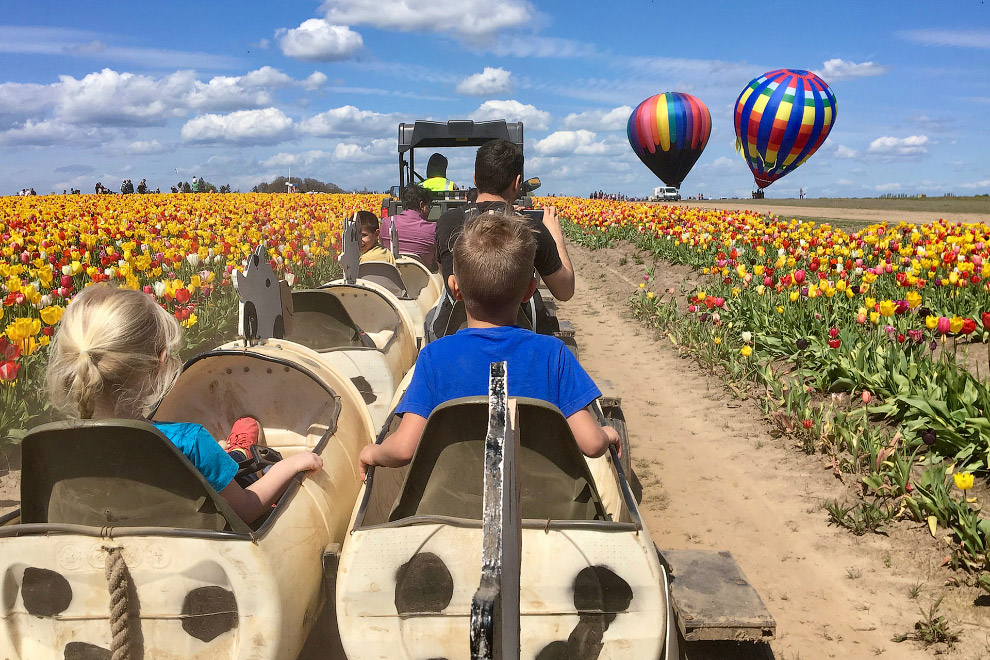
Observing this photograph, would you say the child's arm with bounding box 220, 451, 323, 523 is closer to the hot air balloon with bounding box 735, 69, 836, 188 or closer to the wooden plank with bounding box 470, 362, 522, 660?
the wooden plank with bounding box 470, 362, 522, 660

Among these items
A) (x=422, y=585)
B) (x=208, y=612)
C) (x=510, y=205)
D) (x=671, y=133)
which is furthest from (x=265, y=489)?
(x=671, y=133)

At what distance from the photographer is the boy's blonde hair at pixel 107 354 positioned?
1979 millimetres

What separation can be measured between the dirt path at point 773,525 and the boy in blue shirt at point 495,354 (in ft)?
5.26

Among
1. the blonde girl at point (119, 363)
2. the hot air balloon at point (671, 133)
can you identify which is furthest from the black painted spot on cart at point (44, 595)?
the hot air balloon at point (671, 133)

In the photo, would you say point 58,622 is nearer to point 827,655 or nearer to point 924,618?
point 827,655

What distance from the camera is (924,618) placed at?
320 cm

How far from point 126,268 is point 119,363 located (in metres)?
4.49

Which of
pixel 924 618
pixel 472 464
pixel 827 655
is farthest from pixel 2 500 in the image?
pixel 924 618

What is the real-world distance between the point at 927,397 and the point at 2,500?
5507 mm

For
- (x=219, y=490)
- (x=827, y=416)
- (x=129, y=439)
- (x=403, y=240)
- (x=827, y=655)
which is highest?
(x=403, y=240)

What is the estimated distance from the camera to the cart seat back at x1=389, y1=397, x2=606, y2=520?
2053 millimetres

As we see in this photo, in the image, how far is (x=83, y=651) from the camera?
6.71 feet

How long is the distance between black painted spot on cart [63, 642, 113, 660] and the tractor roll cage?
9891mm

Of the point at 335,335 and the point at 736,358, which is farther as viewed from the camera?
the point at 736,358
